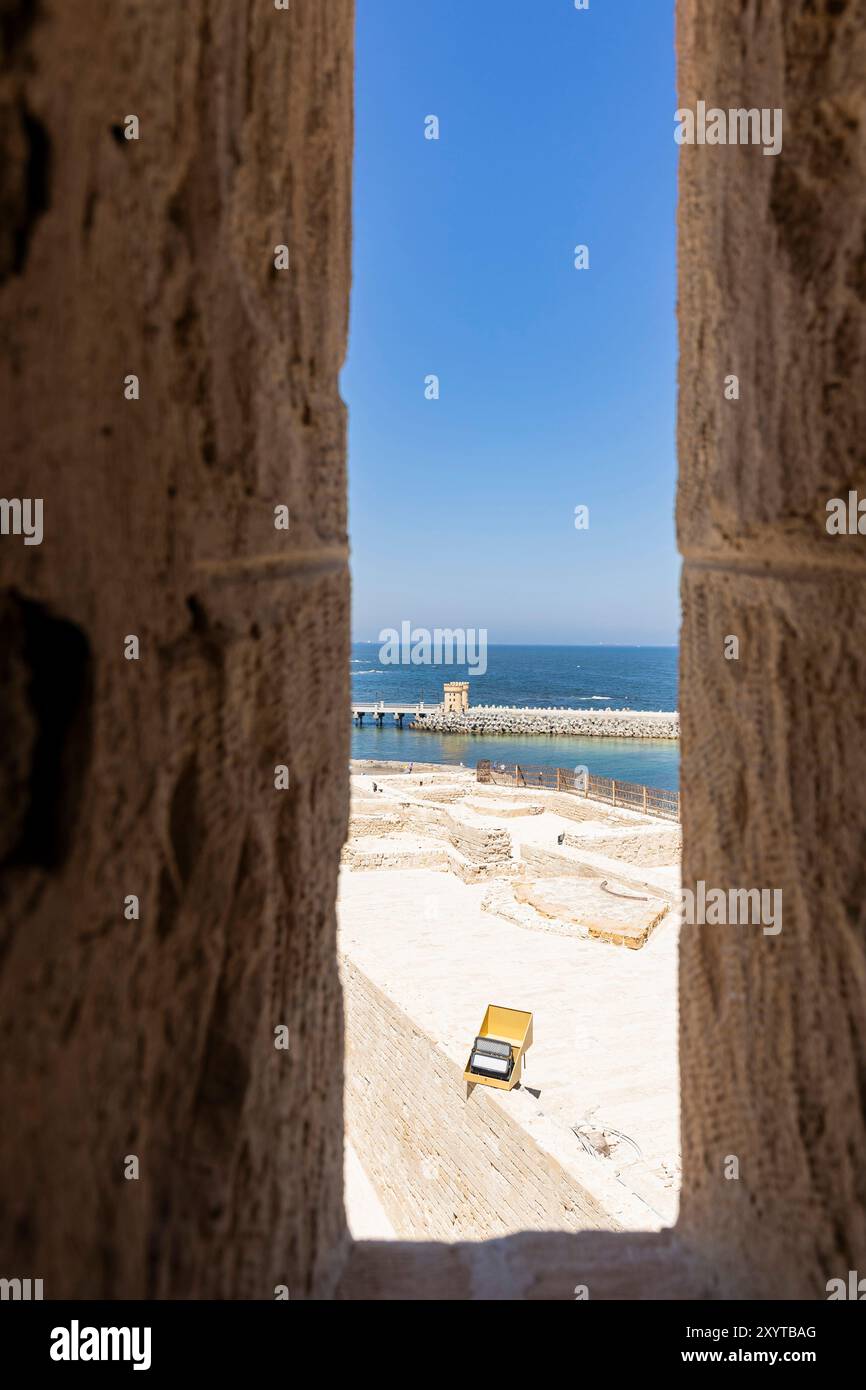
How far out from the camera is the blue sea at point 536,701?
126 ft

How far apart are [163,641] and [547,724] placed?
4823cm

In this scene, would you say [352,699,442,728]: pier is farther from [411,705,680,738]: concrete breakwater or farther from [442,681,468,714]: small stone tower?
[442,681,468,714]: small stone tower

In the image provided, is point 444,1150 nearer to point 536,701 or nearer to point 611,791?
point 611,791

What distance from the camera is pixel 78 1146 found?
36.5 inches

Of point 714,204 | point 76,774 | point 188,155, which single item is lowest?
point 76,774

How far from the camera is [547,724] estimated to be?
4866cm

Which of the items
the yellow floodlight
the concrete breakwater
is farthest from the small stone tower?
the yellow floodlight

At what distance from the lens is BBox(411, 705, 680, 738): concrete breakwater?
154 feet

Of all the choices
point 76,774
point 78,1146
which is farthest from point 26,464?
point 78,1146

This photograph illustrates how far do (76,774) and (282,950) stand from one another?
0.71m

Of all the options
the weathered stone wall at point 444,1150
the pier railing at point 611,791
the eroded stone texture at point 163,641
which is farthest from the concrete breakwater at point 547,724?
the eroded stone texture at point 163,641

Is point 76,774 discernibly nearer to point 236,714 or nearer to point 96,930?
point 96,930

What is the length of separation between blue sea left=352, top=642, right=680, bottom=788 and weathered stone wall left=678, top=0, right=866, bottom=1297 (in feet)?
9.35

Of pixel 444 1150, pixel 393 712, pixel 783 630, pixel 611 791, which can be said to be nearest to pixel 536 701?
pixel 393 712
